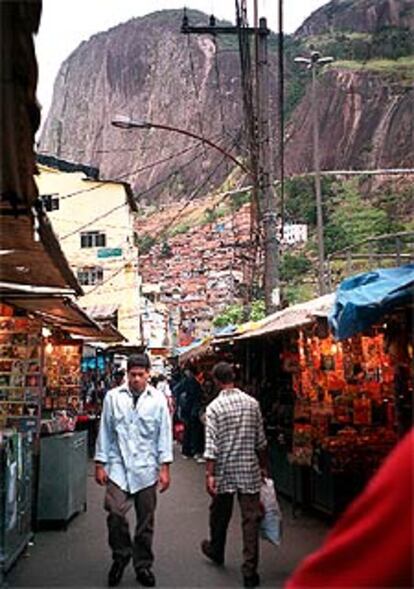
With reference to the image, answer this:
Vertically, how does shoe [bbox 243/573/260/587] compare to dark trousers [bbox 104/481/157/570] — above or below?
below

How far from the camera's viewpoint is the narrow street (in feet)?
20.2

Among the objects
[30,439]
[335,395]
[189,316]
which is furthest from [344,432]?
[189,316]

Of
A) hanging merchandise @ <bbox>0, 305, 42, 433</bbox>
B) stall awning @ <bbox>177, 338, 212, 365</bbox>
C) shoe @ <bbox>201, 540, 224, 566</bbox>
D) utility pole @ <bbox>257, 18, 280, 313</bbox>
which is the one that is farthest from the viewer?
stall awning @ <bbox>177, 338, 212, 365</bbox>

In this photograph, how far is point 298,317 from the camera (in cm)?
838

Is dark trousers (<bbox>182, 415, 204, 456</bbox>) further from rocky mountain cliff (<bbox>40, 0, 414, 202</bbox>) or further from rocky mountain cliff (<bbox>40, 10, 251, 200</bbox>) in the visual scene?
rocky mountain cliff (<bbox>40, 10, 251, 200</bbox>)

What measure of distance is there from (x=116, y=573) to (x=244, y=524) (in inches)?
39.5

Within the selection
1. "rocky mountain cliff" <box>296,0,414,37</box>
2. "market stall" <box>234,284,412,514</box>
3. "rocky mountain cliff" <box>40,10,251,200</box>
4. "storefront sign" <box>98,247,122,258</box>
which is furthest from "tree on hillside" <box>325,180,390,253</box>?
"market stall" <box>234,284,412,514</box>

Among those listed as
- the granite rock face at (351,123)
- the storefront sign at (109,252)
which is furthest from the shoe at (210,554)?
the granite rock face at (351,123)

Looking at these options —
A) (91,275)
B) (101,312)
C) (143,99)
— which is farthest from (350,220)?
(143,99)

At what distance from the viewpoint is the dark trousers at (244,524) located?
5.97 meters

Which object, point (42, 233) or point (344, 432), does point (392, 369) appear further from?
point (42, 233)

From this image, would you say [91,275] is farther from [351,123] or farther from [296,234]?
[351,123]

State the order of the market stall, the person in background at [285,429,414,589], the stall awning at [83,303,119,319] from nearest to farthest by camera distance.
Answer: the person in background at [285,429,414,589] → the market stall → the stall awning at [83,303,119,319]

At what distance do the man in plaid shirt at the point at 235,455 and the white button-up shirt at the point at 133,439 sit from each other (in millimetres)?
366
